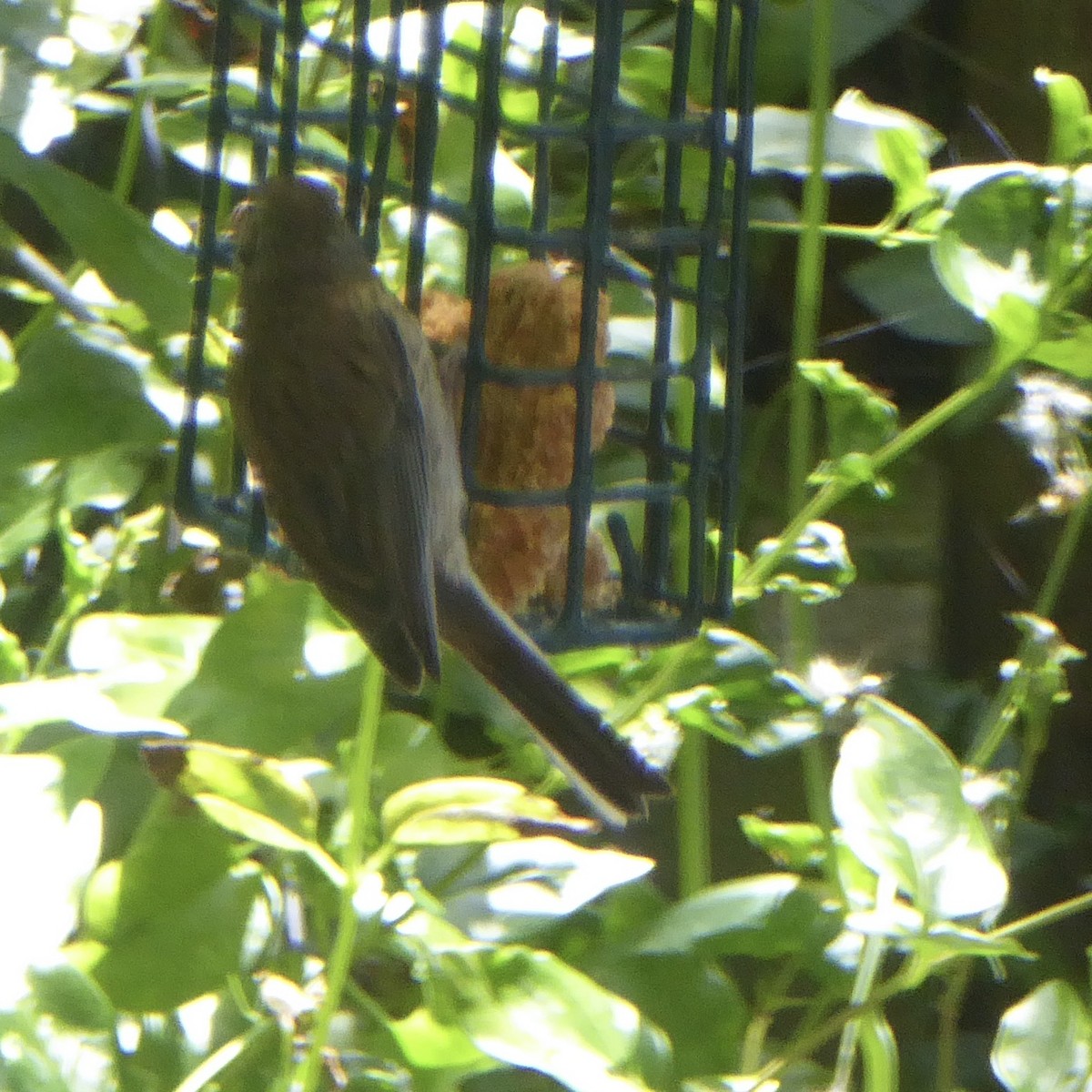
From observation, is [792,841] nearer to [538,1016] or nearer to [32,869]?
[538,1016]

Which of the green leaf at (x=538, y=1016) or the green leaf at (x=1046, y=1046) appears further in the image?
the green leaf at (x=1046, y=1046)

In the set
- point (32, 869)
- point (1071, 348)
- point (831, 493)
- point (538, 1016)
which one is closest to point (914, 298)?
point (1071, 348)

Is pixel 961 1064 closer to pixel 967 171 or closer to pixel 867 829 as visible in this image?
pixel 867 829

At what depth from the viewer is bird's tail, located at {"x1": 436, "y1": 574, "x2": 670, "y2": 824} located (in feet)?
3.96

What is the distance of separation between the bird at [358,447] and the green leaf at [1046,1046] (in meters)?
0.32

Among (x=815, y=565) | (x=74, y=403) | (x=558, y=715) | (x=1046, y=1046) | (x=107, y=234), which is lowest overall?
(x=1046, y=1046)

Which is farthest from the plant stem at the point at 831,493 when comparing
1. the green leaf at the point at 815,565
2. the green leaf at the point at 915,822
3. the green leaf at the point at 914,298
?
the green leaf at the point at 914,298

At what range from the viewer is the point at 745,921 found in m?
1.26

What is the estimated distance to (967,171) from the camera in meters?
1.31

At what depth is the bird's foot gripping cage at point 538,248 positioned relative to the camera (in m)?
1.14

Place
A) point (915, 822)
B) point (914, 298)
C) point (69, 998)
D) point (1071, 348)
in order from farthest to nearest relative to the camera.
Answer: point (914, 298), point (1071, 348), point (915, 822), point (69, 998)

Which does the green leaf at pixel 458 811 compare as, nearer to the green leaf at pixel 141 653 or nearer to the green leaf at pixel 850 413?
the green leaf at pixel 141 653

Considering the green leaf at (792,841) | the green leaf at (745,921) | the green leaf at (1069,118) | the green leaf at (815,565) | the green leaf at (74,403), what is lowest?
the green leaf at (745,921)

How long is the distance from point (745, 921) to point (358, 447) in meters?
0.43
